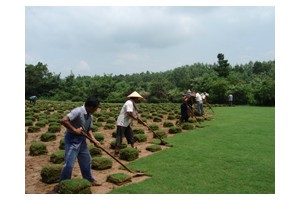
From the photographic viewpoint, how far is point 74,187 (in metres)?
5.31

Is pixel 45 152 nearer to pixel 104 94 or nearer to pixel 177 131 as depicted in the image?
pixel 177 131

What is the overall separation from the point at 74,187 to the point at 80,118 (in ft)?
4.33

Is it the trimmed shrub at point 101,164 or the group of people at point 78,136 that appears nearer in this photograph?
the group of people at point 78,136

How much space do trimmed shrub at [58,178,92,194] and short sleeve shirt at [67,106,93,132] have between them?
1.06 meters

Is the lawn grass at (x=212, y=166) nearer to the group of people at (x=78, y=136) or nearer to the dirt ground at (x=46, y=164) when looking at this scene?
the dirt ground at (x=46, y=164)

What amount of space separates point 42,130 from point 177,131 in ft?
21.6

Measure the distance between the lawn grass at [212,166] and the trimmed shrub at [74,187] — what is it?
565mm

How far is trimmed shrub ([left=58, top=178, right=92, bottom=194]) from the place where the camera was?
17.5 feet

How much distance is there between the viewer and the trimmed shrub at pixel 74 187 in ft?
17.5

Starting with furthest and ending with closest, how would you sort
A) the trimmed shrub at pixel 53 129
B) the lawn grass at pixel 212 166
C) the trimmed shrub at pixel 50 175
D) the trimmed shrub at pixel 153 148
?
the trimmed shrub at pixel 53 129 < the trimmed shrub at pixel 153 148 < the trimmed shrub at pixel 50 175 < the lawn grass at pixel 212 166

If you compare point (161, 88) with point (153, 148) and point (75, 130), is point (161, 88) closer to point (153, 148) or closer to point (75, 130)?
point (153, 148)

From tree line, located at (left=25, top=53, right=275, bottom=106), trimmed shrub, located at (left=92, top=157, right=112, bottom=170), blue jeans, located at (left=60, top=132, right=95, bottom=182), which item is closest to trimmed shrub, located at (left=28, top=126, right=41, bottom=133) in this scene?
trimmed shrub, located at (left=92, top=157, right=112, bottom=170)

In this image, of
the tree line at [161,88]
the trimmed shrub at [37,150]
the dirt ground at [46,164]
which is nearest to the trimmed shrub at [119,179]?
the dirt ground at [46,164]

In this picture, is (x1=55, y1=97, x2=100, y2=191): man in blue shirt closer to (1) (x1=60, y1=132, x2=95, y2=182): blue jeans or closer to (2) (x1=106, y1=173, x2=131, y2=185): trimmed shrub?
(1) (x1=60, y1=132, x2=95, y2=182): blue jeans
